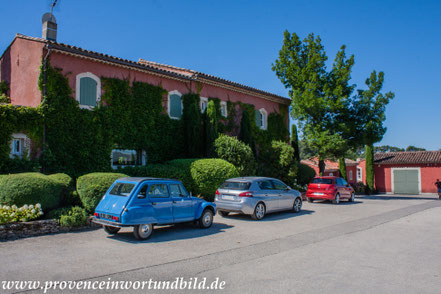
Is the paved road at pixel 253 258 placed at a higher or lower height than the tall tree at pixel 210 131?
lower

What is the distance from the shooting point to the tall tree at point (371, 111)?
23.9 m

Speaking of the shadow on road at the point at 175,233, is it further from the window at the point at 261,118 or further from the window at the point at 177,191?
the window at the point at 261,118

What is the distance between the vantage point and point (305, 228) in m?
10.1

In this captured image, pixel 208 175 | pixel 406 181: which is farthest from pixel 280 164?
pixel 406 181

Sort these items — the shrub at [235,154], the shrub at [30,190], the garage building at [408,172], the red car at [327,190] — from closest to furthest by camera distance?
the shrub at [30,190] → the shrub at [235,154] → the red car at [327,190] → the garage building at [408,172]

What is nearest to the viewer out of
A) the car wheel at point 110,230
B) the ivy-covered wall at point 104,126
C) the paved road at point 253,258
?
the paved road at point 253,258

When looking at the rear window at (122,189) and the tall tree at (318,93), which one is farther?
the tall tree at (318,93)

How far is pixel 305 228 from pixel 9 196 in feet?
29.6

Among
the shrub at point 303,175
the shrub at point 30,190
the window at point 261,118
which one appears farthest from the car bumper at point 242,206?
the shrub at point 303,175

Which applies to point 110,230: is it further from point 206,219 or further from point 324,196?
point 324,196

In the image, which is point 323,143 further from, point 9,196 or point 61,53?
point 9,196

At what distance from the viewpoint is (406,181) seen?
33875 mm

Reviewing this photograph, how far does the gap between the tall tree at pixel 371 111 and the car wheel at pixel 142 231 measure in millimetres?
20422

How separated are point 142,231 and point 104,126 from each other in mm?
8242
